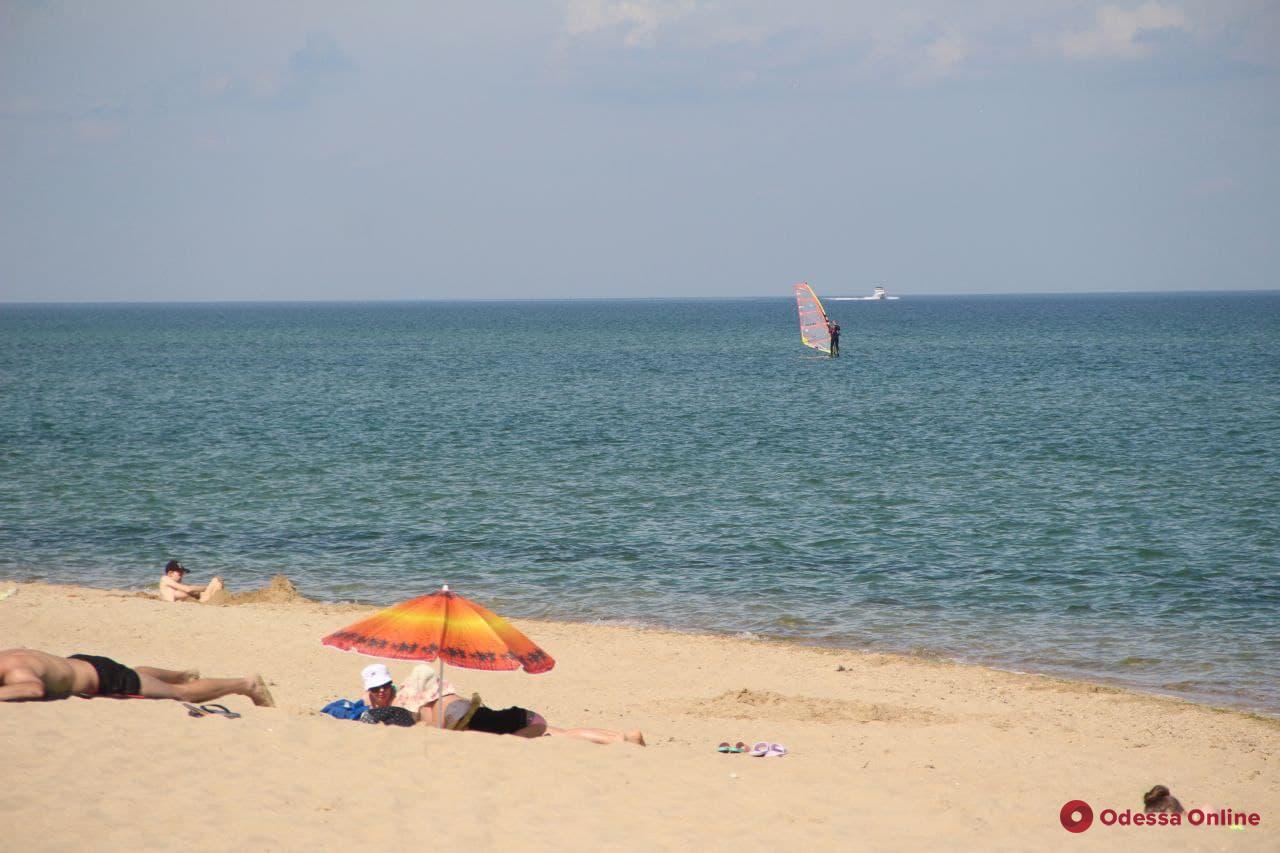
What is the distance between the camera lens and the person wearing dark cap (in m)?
16.2

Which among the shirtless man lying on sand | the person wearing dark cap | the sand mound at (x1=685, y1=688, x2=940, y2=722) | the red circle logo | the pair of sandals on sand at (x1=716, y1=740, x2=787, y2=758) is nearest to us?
the red circle logo

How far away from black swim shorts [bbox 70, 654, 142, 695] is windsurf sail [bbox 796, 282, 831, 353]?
196 ft

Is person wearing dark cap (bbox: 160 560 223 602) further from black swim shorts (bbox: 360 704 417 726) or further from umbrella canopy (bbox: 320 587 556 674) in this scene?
black swim shorts (bbox: 360 704 417 726)

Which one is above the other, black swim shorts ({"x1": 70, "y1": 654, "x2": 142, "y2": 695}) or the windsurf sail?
the windsurf sail

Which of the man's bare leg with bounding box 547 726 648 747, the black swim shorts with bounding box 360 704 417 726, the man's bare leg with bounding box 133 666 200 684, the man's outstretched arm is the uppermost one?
the man's outstretched arm

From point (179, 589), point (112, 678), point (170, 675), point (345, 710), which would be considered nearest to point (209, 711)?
point (170, 675)

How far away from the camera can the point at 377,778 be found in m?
8.50

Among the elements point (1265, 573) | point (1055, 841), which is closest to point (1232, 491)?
point (1265, 573)

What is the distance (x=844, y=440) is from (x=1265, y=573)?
1771cm

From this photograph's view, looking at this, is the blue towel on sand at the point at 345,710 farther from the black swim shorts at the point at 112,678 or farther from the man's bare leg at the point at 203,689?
the black swim shorts at the point at 112,678

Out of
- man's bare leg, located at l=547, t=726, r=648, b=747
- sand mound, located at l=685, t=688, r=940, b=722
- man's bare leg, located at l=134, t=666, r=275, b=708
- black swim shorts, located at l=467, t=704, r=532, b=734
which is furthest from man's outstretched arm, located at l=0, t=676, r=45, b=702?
sand mound, located at l=685, t=688, r=940, b=722

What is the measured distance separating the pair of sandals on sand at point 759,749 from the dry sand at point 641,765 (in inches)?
7.8

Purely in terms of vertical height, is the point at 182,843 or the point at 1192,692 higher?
the point at 182,843

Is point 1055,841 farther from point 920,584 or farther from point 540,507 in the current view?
point 540,507
